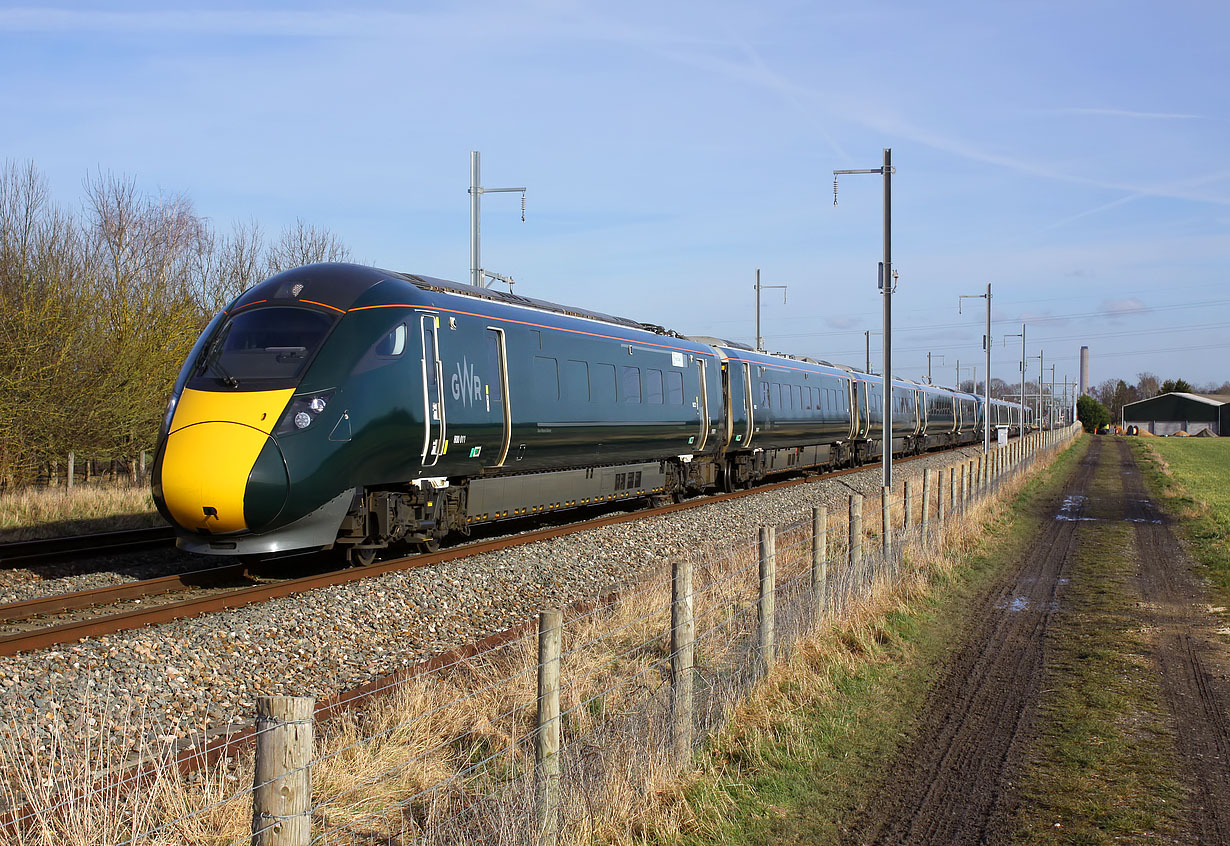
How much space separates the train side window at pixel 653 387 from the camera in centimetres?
1788

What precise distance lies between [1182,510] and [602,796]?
2193 centimetres

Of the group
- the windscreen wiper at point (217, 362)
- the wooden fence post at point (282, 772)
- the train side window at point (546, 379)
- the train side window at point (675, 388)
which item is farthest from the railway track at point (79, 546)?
the wooden fence post at point (282, 772)

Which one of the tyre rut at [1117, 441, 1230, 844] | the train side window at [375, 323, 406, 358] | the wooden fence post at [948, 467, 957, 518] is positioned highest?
the train side window at [375, 323, 406, 358]

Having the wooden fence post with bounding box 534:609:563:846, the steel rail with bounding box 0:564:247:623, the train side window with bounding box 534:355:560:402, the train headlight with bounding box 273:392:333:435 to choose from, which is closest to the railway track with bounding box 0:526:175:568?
the steel rail with bounding box 0:564:247:623

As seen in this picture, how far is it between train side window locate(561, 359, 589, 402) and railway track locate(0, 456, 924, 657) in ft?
9.47

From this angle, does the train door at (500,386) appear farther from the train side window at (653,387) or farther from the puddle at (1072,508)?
the puddle at (1072,508)

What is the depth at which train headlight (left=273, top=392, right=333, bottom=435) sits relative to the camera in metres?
10.2

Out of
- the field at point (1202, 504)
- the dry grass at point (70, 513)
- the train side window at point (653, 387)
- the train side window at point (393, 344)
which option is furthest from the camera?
the train side window at point (653, 387)

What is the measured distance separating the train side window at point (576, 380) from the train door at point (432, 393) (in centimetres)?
323

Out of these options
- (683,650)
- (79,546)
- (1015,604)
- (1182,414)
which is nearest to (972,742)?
(683,650)

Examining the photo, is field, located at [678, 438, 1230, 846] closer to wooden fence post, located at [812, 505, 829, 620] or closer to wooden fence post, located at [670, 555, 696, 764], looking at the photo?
wooden fence post, located at [670, 555, 696, 764]

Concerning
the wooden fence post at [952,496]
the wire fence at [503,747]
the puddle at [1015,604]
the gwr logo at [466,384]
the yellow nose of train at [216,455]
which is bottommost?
the puddle at [1015,604]

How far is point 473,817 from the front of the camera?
4582 millimetres

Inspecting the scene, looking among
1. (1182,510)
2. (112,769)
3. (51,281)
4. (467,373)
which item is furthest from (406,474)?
(1182,510)
